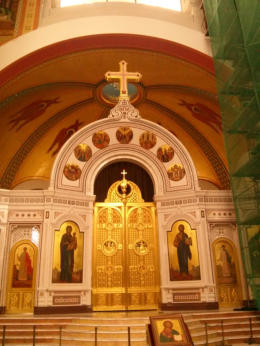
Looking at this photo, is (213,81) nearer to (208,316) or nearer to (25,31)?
(25,31)

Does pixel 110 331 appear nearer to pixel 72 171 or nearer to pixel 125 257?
pixel 125 257

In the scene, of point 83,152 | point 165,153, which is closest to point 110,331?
point 83,152

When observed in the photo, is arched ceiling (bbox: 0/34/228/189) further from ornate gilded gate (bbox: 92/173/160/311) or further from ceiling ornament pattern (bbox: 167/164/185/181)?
ornate gilded gate (bbox: 92/173/160/311)

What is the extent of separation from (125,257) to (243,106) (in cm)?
550

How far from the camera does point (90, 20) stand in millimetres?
10836

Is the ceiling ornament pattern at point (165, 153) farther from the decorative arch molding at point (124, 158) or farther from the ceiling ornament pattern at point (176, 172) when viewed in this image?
the ceiling ornament pattern at point (176, 172)

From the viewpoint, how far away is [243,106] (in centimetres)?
827

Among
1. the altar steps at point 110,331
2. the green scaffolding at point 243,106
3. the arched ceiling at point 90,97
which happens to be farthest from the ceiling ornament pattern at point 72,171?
the green scaffolding at point 243,106

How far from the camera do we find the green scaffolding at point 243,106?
24.9ft

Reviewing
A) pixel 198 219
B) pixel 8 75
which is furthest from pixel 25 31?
pixel 198 219

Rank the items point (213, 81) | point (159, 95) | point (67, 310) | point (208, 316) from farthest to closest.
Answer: point (159, 95), point (213, 81), point (67, 310), point (208, 316)

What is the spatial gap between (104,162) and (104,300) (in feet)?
13.7

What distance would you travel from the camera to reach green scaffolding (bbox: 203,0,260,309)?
758cm

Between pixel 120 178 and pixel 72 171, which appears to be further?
pixel 120 178
